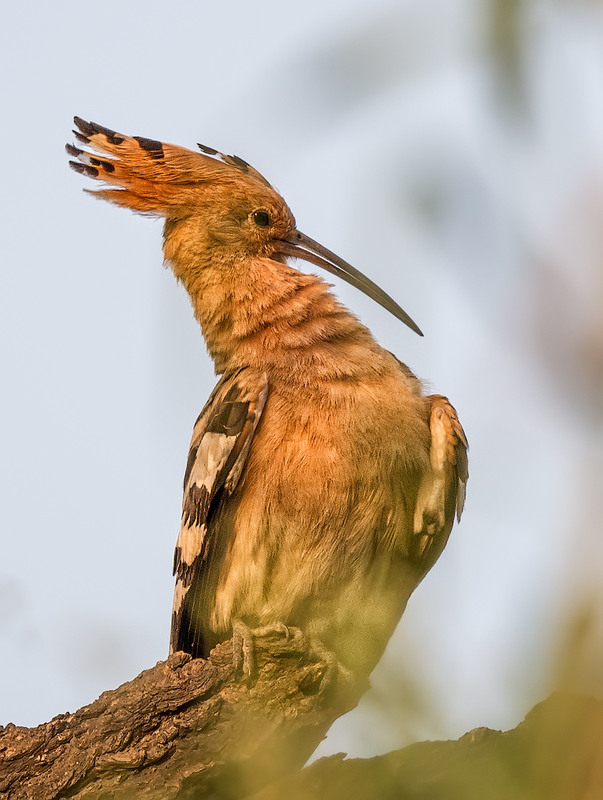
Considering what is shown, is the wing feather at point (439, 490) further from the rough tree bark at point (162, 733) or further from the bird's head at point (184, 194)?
the bird's head at point (184, 194)

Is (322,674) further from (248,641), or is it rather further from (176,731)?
(176,731)

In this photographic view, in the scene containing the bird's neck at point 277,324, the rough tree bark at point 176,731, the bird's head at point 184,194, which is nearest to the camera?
the rough tree bark at point 176,731

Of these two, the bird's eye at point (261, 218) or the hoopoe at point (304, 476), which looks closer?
the hoopoe at point (304, 476)

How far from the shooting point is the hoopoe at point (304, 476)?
4.12 metres

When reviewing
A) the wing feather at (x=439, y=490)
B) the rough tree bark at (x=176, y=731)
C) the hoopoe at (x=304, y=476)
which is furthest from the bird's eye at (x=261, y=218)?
the rough tree bark at (x=176, y=731)

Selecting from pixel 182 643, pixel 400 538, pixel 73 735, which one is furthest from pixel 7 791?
pixel 400 538

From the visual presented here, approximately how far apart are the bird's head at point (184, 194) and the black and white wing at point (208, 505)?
1.09 metres

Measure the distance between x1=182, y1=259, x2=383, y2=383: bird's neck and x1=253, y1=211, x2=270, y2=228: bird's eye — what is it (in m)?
0.30

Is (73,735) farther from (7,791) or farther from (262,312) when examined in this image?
(262,312)

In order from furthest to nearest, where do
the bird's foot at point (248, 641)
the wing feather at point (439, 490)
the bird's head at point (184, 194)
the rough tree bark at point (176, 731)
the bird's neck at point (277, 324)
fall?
the bird's head at point (184, 194) → the bird's neck at point (277, 324) → the wing feather at point (439, 490) → the bird's foot at point (248, 641) → the rough tree bark at point (176, 731)

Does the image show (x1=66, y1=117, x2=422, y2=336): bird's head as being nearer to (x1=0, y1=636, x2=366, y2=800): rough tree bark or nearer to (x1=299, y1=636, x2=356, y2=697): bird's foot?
(x1=299, y1=636, x2=356, y2=697): bird's foot

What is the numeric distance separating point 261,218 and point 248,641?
2423 mm

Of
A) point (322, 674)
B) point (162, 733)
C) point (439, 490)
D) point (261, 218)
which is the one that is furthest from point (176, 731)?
point (261, 218)

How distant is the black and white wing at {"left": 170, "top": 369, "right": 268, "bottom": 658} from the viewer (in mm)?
4262
